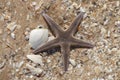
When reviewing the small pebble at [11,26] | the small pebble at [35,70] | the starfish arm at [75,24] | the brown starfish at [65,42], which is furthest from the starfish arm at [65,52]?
the small pebble at [11,26]

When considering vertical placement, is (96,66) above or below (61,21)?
below

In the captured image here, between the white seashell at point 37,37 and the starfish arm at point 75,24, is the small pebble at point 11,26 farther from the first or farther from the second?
the starfish arm at point 75,24

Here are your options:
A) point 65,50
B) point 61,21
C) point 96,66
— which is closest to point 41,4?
point 61,21

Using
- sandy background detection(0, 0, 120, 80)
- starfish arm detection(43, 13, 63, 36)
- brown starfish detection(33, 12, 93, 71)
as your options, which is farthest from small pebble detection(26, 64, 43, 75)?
starfish arm detection(43, 13, 63, 36)

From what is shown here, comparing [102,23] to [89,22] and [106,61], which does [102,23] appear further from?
[106,61]

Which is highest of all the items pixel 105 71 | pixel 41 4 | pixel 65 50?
pixel 41 4

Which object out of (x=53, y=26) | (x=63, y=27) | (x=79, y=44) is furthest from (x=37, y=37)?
(x=79, y=44)

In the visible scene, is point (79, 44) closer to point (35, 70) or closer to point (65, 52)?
point (65, 52)
